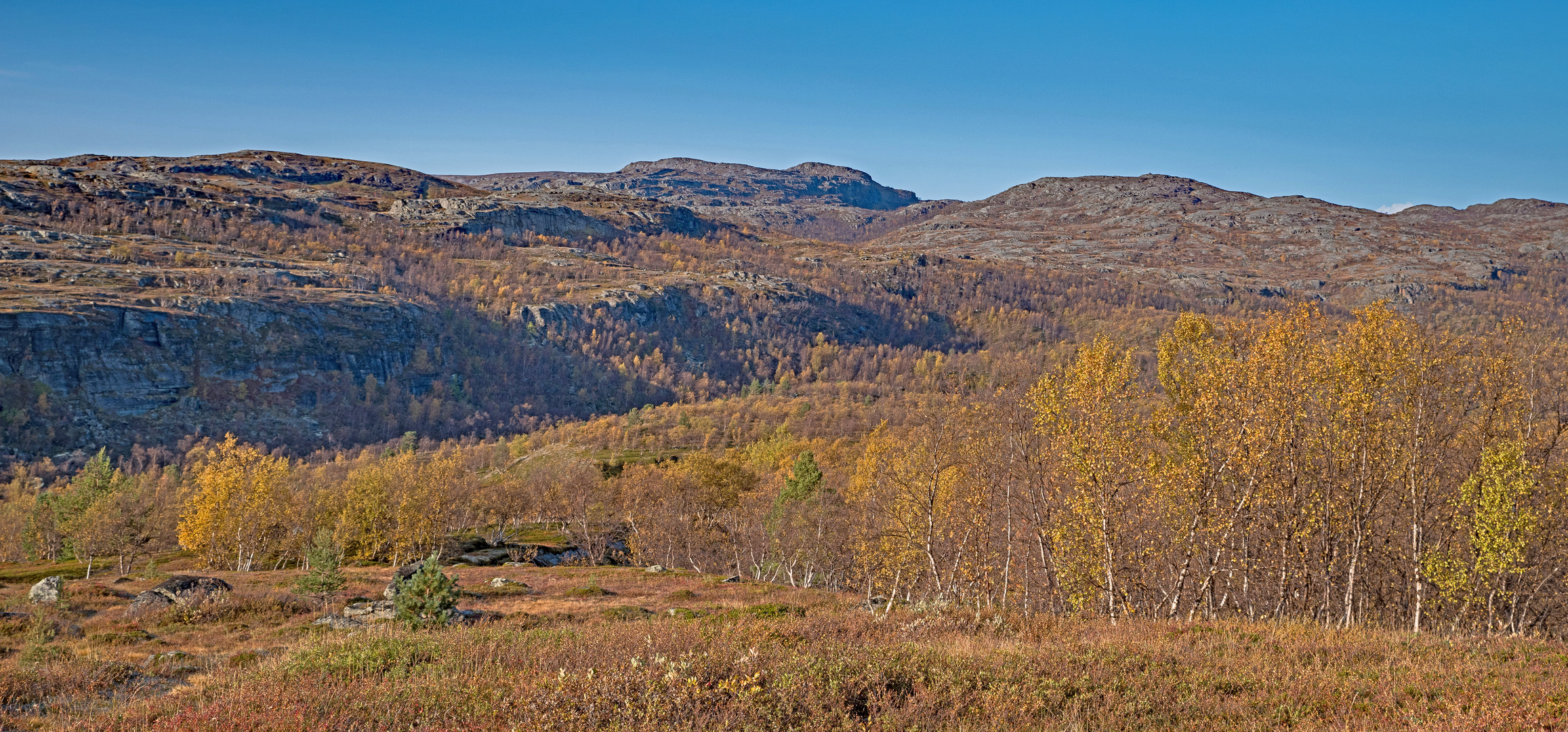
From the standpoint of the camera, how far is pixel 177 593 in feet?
126

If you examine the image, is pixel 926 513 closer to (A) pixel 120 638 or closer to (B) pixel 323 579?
(B) pixel 323 579

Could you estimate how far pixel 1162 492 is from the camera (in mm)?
25000

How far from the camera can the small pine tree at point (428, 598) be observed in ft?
80.6

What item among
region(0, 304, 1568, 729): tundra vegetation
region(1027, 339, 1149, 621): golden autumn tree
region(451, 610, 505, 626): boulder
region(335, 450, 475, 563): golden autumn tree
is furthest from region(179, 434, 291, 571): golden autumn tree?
region(1027, 339, 1149, 621): golden autumn tree

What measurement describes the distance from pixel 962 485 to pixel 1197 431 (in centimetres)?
2136

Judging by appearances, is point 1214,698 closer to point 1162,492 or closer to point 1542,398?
point 1162,492

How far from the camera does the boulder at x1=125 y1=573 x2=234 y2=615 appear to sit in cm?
3684

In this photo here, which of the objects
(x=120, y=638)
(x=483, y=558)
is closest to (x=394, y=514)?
(x=483, y=558)

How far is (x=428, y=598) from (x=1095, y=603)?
25692mm

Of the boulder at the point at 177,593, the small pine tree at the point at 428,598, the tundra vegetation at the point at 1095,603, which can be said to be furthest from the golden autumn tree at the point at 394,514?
the small pine tree at the point at 428,598

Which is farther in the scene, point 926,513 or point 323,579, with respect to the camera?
point 926,513

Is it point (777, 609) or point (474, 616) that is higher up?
point (777, 609)

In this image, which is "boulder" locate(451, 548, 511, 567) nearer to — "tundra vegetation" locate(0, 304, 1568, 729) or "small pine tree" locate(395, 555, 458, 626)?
"tundra vegetation" locate(0, 304, 1568, 729)

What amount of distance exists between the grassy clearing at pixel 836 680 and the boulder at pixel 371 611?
41.2ft
